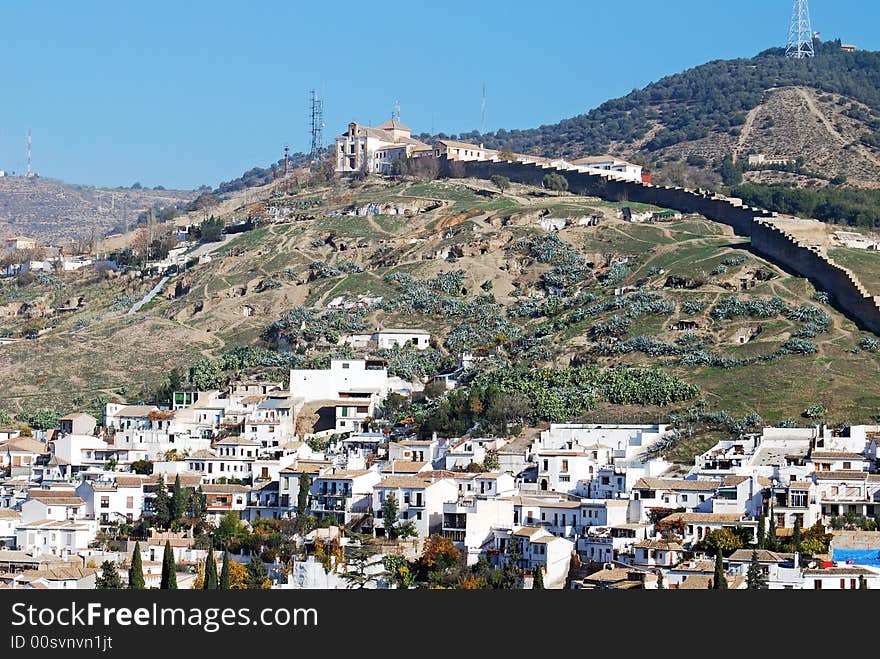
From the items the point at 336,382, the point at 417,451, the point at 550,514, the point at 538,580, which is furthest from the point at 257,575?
the point at 336,382

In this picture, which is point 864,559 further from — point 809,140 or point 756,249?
point 809,140

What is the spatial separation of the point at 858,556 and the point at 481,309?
30327 millimetres

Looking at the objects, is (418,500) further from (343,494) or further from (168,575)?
(168,575)

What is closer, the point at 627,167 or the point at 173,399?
the point at 173,399

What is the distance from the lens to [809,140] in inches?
4547

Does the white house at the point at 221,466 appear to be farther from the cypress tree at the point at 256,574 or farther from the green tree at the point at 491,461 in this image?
the cypress tree at the point at 256,574

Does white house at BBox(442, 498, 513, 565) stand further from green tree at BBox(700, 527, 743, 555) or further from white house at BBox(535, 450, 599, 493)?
green tree at BBox(700, 527, 743, 555)

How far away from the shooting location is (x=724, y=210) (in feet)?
263

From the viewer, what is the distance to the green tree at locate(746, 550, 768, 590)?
40.2m

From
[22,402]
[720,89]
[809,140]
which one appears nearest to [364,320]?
[22,402]

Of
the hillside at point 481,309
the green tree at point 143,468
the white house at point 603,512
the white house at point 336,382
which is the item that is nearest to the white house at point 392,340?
the hillside at point 481,309

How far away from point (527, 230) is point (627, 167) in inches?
712

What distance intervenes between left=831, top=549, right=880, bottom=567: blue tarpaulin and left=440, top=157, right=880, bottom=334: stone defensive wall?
1982 centimetres

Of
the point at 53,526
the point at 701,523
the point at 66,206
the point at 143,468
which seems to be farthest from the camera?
the point at 66,206
